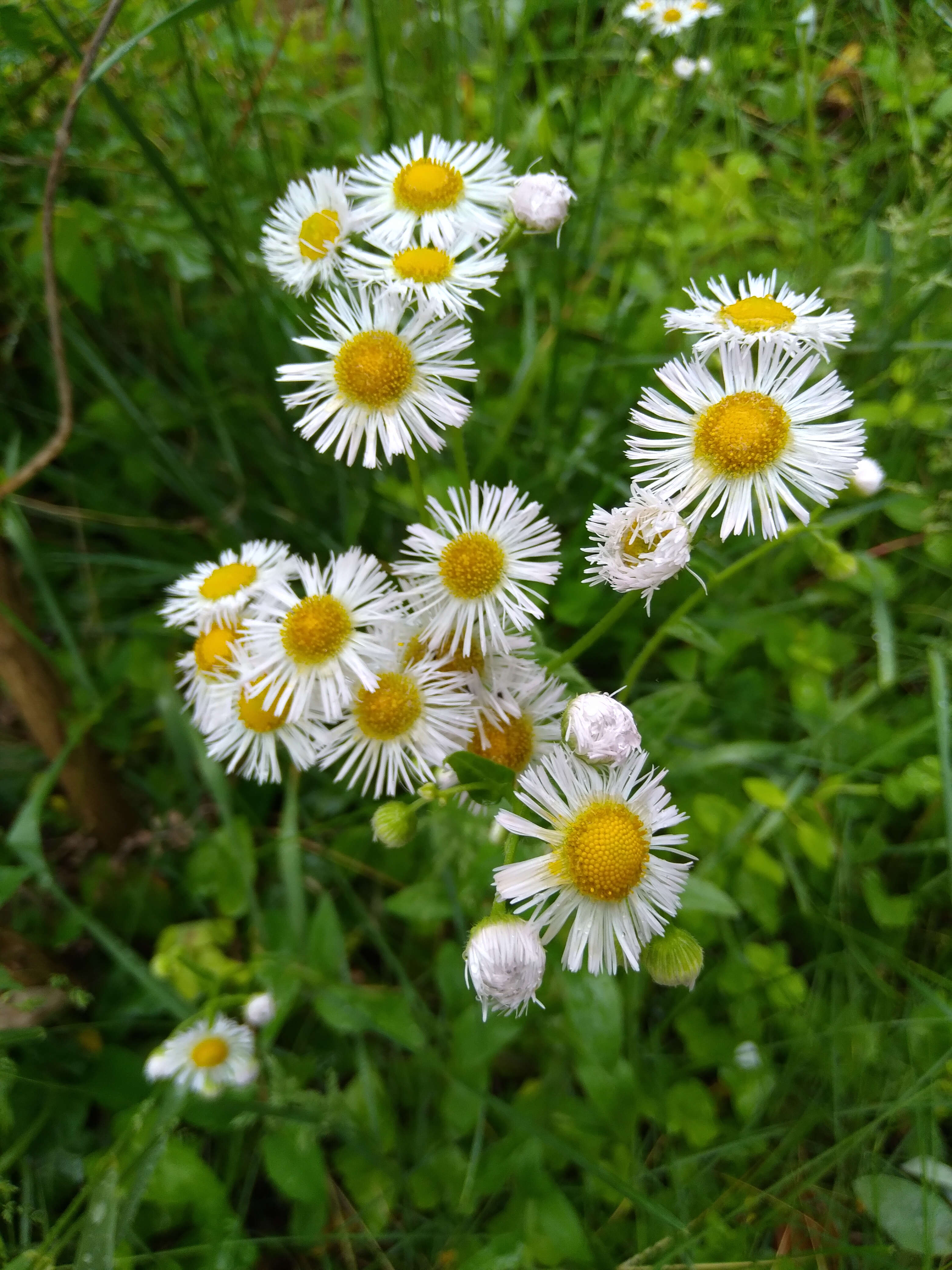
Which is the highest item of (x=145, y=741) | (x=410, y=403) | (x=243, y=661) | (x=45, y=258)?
(x=45, y=258)

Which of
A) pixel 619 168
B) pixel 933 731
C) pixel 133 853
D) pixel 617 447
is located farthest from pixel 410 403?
pixel 619 168

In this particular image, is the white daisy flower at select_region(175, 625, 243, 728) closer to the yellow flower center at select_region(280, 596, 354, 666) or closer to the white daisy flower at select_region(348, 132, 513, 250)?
the yellow flower center at select_region(280, 596, 354, 666)

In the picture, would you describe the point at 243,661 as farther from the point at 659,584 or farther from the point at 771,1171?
the point at 771,1171

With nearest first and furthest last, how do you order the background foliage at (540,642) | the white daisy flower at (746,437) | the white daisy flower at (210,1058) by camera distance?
the white daisy flower at (746,437) → the background foliage at (540,642) → the white daisy flower at (210,1058)

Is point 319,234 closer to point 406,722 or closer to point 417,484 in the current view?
point 417,484

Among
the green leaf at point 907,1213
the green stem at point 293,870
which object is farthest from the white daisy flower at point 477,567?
the green leaf at point 907,1213

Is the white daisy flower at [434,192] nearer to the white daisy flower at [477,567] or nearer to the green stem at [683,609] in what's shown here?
the white daisy flower at [477,567]
